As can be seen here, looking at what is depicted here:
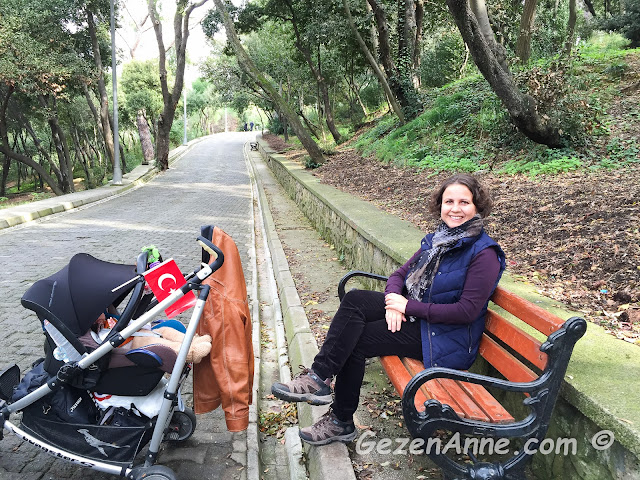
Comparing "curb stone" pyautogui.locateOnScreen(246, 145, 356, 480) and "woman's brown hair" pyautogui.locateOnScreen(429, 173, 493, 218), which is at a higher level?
"woman's brown hair" pyautogui.locateOnScreen(429, 173, 493, 218)

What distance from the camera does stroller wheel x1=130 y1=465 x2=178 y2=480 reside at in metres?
2.57

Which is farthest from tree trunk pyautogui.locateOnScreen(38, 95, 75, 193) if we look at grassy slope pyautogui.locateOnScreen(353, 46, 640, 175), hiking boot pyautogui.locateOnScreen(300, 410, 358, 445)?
hiking boot pyautogui.locateOnScreen(300, 410, 358, 445)

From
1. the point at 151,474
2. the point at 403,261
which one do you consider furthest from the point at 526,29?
the point at 151,474

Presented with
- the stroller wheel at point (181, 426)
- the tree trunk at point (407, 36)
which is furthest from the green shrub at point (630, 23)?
the stroller wheel at point (181, 426)

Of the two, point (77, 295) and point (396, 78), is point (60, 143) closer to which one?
point (396, 78)

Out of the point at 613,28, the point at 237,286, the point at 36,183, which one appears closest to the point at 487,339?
the point at 237,286

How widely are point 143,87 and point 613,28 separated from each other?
1106 inches

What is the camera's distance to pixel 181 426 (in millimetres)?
3207

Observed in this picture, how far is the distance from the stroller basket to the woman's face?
214 centimetres

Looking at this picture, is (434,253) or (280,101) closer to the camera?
(434,253)

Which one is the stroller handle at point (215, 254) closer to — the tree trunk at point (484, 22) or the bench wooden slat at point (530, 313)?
the bench wooden slat at point (530, 313)

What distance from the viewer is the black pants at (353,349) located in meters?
2.90

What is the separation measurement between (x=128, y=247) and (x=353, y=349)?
652 centimetres

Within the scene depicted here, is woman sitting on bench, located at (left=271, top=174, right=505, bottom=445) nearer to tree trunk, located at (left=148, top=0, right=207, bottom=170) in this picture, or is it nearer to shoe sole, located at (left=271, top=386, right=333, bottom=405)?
shoe sole, located at (left=271, top=386, right=333, bottom=405)
